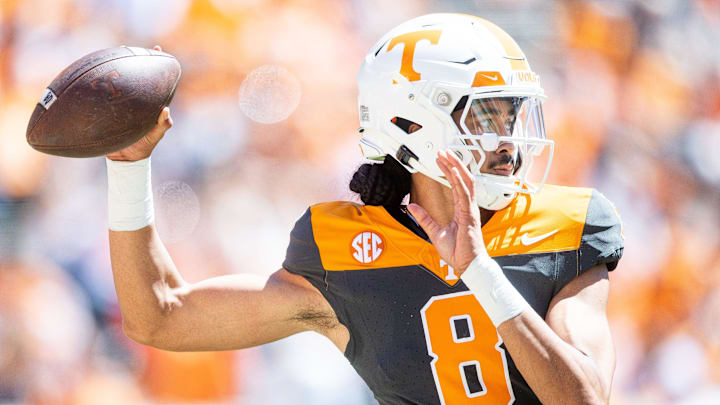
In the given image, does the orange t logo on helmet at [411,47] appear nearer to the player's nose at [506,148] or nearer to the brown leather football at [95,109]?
the player's nose at [506,148]

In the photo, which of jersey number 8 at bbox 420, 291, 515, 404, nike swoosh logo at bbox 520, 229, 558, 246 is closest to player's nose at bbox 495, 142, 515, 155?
nike swoosh logo at bbox 520, 229, 558, 246

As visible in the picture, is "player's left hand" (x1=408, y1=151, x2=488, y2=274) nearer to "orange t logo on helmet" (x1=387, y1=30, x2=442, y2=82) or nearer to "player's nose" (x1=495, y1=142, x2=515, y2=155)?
"player's nose" (x1=495, y1=142, x2=515, y2=155)

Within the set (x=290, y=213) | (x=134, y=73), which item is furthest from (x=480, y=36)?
(x=290, y=213)

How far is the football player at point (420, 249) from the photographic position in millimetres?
1641

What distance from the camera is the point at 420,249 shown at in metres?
1.74

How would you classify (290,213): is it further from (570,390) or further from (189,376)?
(570,390)

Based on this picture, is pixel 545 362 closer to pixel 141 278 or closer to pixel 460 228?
pixel 460 228

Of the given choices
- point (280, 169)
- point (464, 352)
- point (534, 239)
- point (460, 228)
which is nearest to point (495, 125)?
point (534, 239)

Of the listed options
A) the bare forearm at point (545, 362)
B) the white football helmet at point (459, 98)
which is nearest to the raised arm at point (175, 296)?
the white football helmet at point (459, 98)

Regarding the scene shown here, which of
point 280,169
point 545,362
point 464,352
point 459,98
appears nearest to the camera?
point 545,362

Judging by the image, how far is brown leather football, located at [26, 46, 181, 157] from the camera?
1676 mm

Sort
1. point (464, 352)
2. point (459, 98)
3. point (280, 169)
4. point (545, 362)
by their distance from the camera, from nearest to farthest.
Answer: point (545, 362) → point (464, 352) → point (459, 98) → point (280, 169)

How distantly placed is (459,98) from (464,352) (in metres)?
0.53

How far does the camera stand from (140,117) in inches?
66.7
